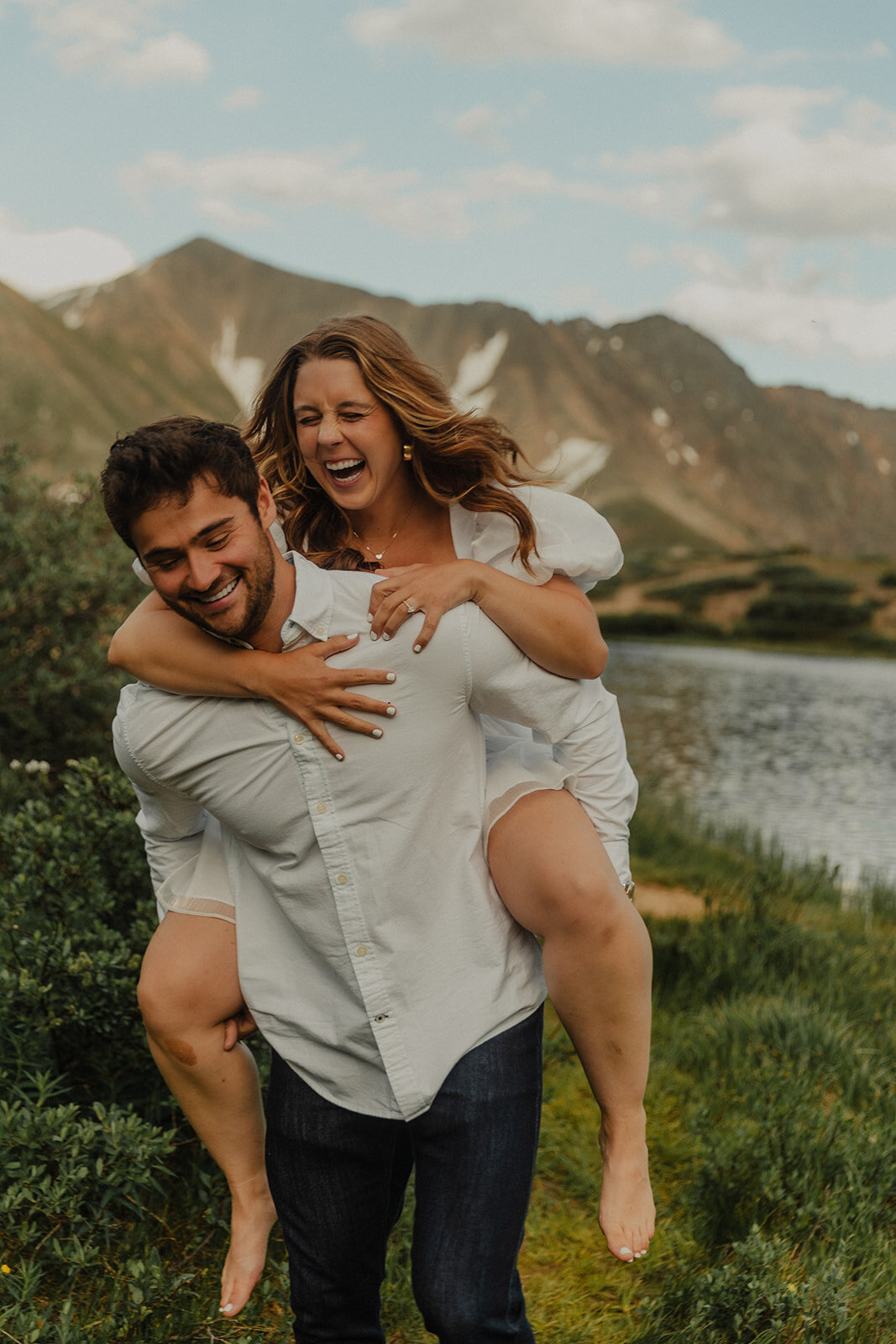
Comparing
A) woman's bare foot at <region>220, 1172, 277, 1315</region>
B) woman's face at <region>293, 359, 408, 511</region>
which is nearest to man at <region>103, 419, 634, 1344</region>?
woman's bare foot at <region>220, 1172, 277, 1315</region>

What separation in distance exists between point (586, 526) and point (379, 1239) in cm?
160

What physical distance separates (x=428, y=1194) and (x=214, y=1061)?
1.78 feet

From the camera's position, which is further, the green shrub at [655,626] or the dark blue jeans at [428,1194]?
the green shrub at [655,626]

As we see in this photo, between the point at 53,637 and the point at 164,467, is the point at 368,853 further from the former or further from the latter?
the point at 53,637

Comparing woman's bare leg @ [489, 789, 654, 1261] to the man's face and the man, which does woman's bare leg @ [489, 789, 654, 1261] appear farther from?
the man's face

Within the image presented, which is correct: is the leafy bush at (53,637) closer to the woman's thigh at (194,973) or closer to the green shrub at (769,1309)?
the woman's thigh at (194,973)

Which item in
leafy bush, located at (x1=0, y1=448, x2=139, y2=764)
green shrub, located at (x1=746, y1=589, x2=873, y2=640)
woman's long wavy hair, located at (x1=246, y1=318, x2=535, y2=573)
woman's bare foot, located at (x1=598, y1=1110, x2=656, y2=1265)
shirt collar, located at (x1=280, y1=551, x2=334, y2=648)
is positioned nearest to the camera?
shirt collar, located at (x1=280, y1=551, x2=334, y2=648)

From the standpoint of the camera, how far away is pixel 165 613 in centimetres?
228

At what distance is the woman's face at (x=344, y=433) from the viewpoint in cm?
269

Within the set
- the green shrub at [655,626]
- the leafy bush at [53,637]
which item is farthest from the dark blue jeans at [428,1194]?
the green shrub at [655,626]

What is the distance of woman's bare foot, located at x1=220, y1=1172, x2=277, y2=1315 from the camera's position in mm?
2369

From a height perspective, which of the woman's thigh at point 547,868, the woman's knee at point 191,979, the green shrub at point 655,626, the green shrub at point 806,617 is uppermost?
the woman's thigh at point 547,868

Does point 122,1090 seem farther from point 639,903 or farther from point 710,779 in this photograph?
point 710,779

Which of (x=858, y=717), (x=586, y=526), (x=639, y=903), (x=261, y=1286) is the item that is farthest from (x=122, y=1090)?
(x=858, y=717)
